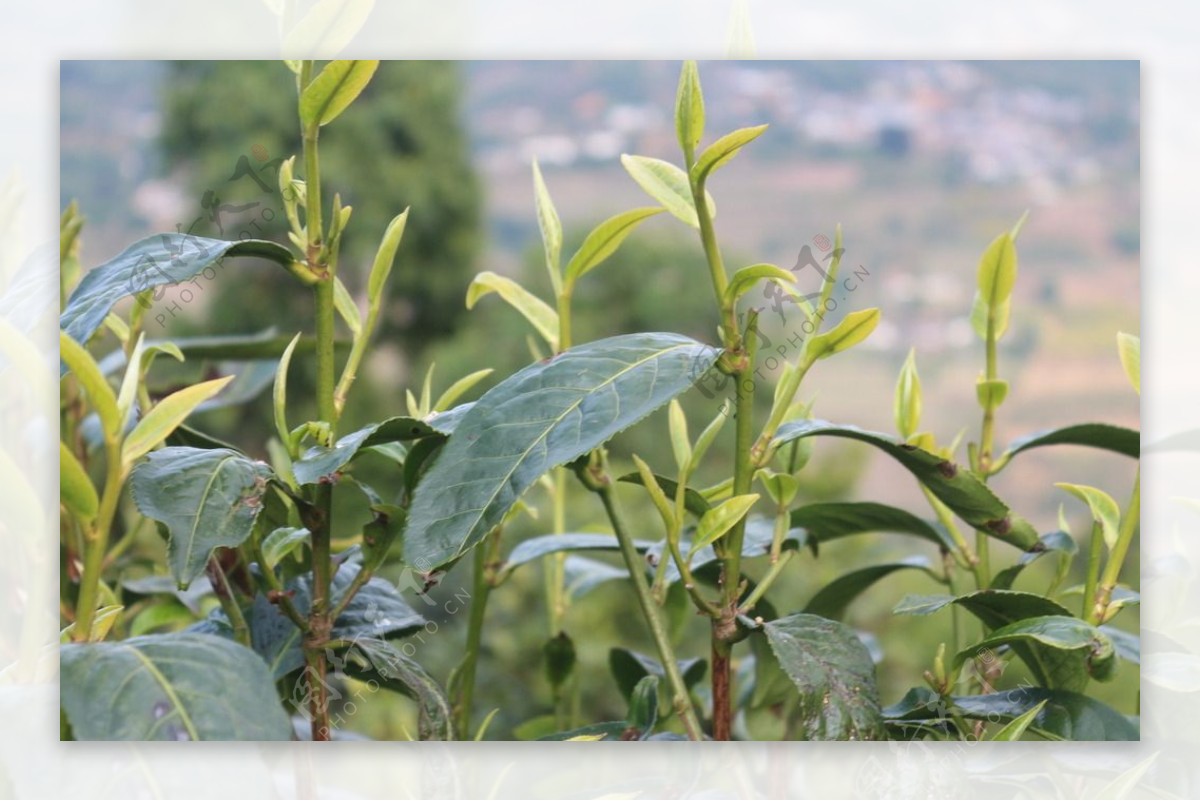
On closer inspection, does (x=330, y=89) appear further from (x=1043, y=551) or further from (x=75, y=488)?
(x=1043, y=551)

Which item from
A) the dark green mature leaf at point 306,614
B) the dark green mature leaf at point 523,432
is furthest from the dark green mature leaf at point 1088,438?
the dark green mature leaf at point 306,614

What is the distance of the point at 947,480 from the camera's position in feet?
1.74

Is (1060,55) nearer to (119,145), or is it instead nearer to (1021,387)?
(1021,387)

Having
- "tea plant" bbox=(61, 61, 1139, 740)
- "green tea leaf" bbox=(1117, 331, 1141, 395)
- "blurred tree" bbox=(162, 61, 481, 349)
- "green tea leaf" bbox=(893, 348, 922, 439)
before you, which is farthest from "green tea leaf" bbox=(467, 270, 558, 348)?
"blurred tree" bbox=(162, 61, 481, 349)

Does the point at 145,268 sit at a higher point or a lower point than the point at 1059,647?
higher

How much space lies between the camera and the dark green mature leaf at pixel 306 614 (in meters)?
0.54

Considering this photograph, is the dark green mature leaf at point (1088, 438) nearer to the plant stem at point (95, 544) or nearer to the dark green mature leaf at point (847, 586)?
the dark green mature leaf at point (847, 586)

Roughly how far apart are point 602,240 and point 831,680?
24 cm

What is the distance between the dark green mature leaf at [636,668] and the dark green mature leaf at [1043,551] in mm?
176

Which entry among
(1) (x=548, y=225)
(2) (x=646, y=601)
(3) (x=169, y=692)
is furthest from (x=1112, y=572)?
(3) (x=169, y=692)

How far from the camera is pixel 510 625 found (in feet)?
5.51

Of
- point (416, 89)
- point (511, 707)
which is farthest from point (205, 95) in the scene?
point (511, 707)

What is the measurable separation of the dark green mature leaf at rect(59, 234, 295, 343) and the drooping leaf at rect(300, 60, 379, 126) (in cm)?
8

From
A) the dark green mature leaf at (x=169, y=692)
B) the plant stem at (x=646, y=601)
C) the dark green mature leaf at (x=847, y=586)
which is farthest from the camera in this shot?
the dark green mature leaf at (x=847, y=586)
